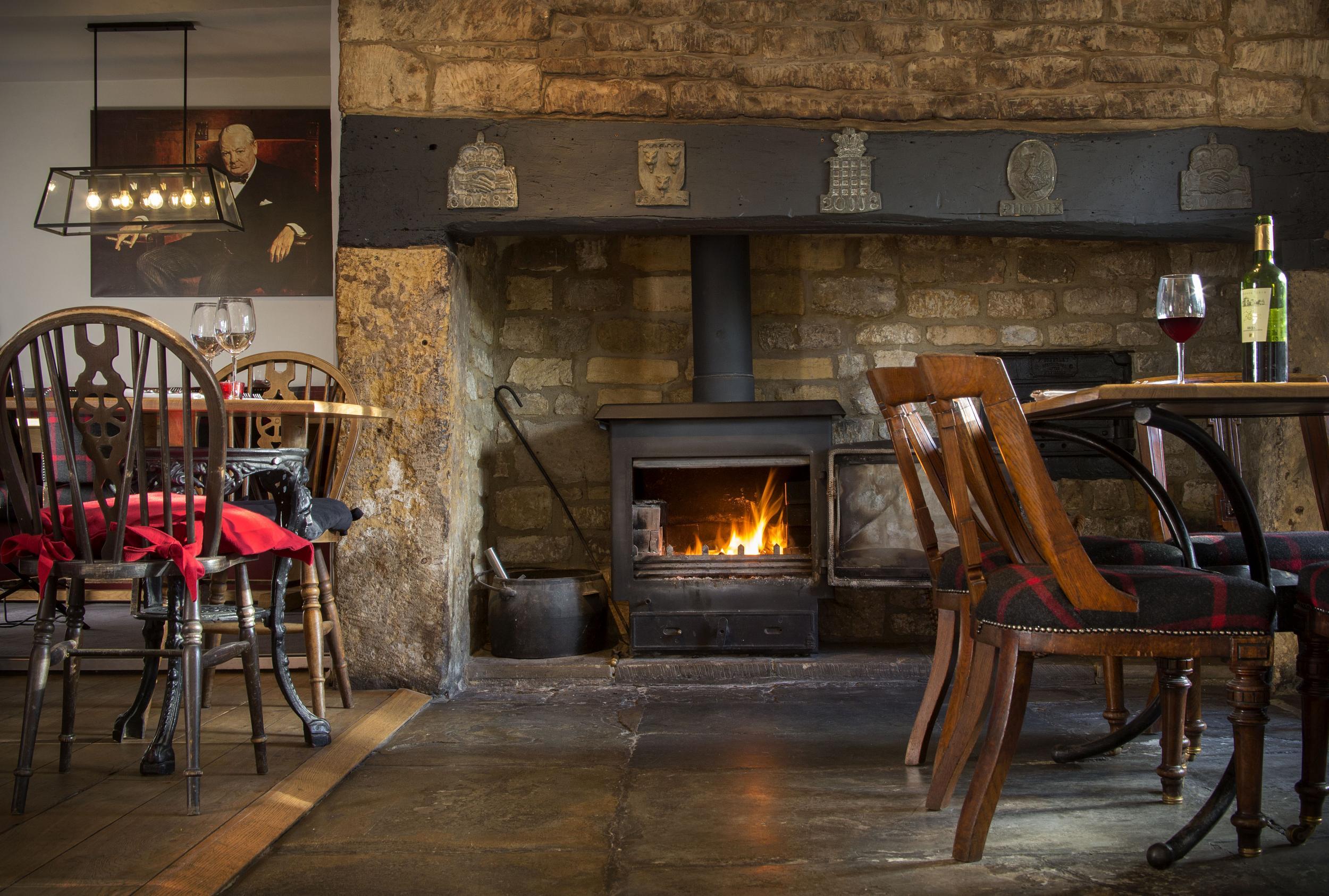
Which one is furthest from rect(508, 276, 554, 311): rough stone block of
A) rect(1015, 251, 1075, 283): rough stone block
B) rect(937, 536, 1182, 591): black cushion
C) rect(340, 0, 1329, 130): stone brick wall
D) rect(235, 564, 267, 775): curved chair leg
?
rect(937, 536, 1182, 591): black cushion

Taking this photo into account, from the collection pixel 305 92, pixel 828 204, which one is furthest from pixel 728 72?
pixel 305 92

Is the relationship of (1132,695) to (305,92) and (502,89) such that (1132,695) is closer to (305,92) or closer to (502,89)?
(502,89)

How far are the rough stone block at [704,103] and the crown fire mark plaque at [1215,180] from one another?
1467 mm

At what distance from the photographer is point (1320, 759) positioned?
76.0 inches

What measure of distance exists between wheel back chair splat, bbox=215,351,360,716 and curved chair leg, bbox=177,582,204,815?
0.47 meters

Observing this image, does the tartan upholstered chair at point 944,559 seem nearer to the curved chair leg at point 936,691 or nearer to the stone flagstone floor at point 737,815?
the curved chair leg at point 936,691

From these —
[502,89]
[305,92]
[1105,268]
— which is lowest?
[1105,268]

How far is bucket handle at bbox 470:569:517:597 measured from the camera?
375 centimetres

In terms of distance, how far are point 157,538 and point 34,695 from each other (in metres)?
0.40

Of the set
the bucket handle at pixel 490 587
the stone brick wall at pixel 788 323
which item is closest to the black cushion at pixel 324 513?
the bucket handle at pixel 490 587

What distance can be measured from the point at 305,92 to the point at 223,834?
533cm

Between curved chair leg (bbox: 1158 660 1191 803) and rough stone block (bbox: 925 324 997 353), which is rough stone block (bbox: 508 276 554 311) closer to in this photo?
rough stone block (bbox: 925 324 997 353)

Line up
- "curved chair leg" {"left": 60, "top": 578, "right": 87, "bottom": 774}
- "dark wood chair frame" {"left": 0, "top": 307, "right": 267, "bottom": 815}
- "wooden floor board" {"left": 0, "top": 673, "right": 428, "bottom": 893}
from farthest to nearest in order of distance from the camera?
"curved chair leg" {"left": 60, "top": 578, "right": 87, "bottom": 774} → "dark wood chair frame" {"left": 0, "top": 307, "right": 267, "bottom": 815} → "wooden floor board" {"left": 0, "top": 673, "right": 428, "bottom": 893}

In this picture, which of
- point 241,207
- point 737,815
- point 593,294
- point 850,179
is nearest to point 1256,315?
point 737,815
